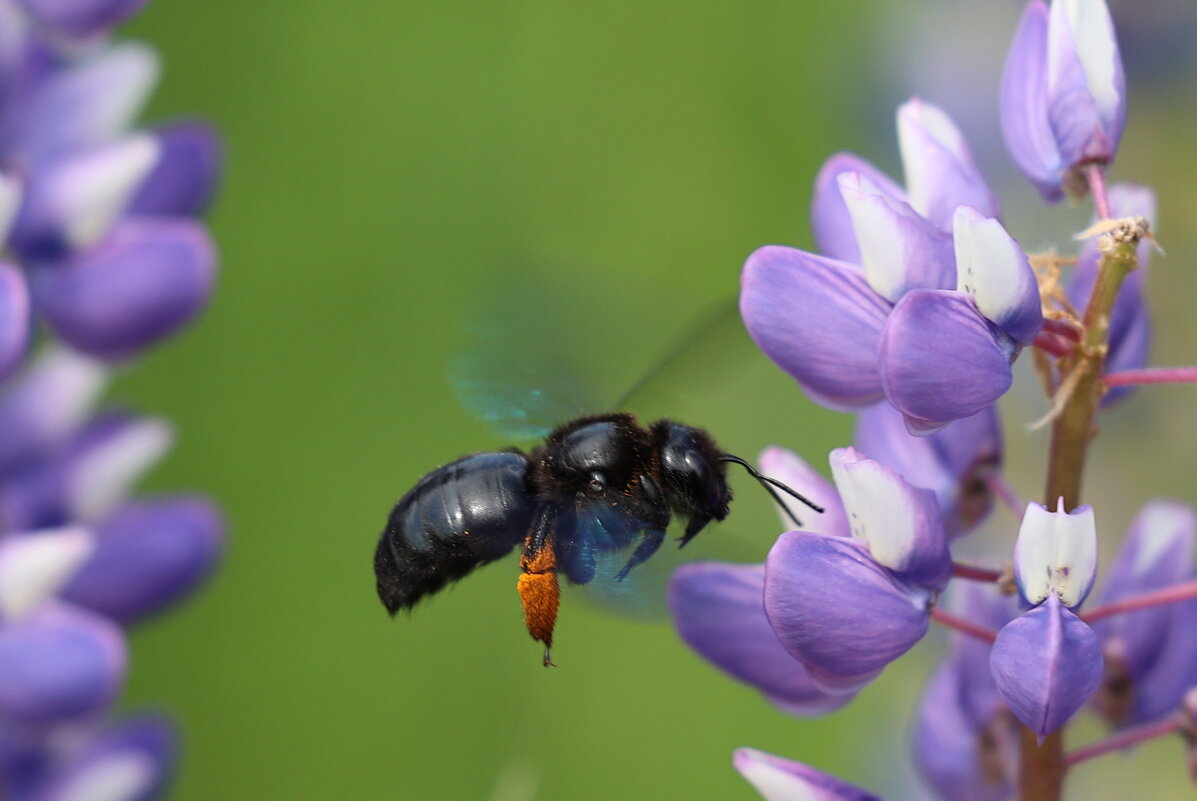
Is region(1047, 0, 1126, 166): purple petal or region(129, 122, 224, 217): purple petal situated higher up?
region(1047, 0, 1126, 166): purple petal

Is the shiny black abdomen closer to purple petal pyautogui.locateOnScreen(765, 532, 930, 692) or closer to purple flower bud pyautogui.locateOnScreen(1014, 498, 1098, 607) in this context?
purple petal pyautogui.locateOnScreen(765, 532, 930, 692)

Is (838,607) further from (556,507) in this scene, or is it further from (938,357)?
(556,507)

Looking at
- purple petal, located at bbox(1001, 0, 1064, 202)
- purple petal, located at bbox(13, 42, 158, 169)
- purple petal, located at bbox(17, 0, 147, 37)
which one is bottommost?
purple petal, located at bbox(13, 42, 158, 169)

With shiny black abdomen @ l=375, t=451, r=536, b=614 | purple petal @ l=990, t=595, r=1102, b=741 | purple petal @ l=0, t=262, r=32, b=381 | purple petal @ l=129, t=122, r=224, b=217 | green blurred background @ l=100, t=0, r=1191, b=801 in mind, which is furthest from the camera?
green blurred background @ l=100, t=0, r=1191, b=801

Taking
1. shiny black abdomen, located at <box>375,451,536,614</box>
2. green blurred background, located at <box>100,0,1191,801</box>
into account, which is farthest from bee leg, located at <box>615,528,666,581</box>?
green blurred background, located at <box>100,0,1191,801</box>

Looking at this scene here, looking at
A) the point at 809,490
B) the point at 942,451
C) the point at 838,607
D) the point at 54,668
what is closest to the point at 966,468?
the point at 942,451

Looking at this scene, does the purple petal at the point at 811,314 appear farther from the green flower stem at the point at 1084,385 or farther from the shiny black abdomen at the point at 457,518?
the shiny black abdomen at the point at 457,518

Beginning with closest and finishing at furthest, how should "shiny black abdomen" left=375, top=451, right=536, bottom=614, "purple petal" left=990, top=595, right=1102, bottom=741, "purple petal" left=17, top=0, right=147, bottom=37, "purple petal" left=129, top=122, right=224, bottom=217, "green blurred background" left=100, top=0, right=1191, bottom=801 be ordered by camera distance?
"purple petal" left=990, top=595, right=1102, bottom=741 → "shiny black abdomen" left=375, top=451, right=536, bottom=614 → "purple petal" left=17, top=0, right=147, bottom=37 → "purple petal" left=129, top=122, right=224, bottom=217 → "green blurred background" left=100, top=0, right=1191, bottom=801
